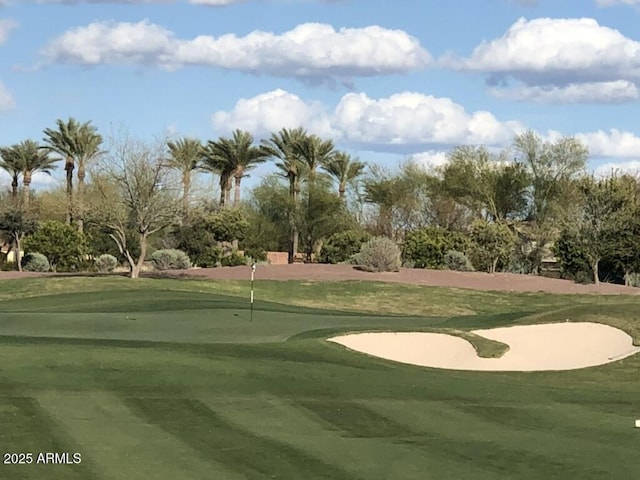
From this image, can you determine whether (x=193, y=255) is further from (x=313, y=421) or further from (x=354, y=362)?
(x=313, y=421)

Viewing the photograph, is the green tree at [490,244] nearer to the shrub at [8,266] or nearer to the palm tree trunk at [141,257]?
the palm tree trunk at [141,257]

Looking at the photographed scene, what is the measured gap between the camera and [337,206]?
68250mm

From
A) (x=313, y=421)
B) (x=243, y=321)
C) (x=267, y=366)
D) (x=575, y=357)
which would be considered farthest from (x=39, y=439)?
(x=243, y=321)

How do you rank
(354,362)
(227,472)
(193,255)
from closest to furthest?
(227,472) < (354,362) < (193,255)

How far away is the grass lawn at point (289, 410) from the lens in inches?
407

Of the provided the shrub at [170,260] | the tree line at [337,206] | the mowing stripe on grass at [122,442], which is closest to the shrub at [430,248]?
the tree line at [337,206]

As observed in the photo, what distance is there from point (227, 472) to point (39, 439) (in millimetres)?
2450

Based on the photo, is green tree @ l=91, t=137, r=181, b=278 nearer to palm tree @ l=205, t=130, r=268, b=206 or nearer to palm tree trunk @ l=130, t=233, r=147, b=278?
palm tree trunk @ l=130, t=233, r=147, b=278

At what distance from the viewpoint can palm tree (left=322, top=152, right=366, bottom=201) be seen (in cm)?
7044

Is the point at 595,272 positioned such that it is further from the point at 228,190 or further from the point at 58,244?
the point at 228,190

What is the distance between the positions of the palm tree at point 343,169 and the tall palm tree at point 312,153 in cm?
88

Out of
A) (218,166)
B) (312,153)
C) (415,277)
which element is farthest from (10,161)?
(415,277)

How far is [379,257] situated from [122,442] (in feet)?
123

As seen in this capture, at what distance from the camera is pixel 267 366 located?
56.3ft
